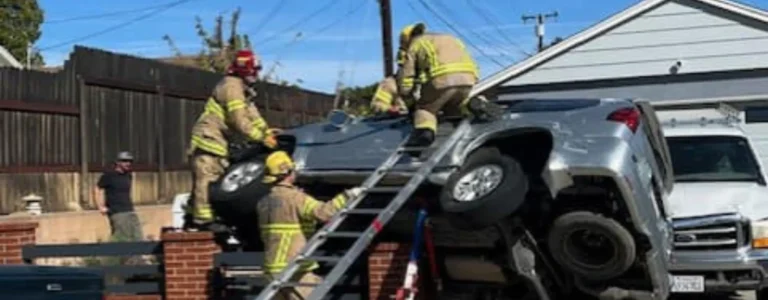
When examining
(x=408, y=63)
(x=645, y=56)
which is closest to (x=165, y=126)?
(x=645, y=56)

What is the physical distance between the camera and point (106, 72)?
18.9 metres

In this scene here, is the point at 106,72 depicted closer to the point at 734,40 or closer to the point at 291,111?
the point at 291,111

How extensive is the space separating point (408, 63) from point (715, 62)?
321 inches

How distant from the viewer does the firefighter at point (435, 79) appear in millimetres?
9008

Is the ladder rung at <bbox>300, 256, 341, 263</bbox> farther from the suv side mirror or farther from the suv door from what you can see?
the suv door

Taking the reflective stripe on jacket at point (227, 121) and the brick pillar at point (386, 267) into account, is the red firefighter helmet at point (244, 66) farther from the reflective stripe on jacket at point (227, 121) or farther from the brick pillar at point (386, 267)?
the brick pillar at point (386, 267)

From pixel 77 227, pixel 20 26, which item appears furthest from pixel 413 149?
pixel 20 26

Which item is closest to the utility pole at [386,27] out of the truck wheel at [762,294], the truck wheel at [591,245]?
the truck wheel at [762,294]

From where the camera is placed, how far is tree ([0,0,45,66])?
1833 inches

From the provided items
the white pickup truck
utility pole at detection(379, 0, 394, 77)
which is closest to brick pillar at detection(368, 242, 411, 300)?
the white pickup truck

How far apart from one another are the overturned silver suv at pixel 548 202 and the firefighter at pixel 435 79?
5.8 inches

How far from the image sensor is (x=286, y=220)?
27.7 feet

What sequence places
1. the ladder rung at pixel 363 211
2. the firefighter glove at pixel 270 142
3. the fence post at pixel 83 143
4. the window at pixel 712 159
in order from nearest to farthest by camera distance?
1. the ladder rung at pixel 363 211
2. the firefighter glove at pixel 270 142
3. the window at pixel 712 159
4. the fence post at pixel 83 143

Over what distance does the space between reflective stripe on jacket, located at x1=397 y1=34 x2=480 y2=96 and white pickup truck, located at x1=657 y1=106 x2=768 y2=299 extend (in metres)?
1.98
